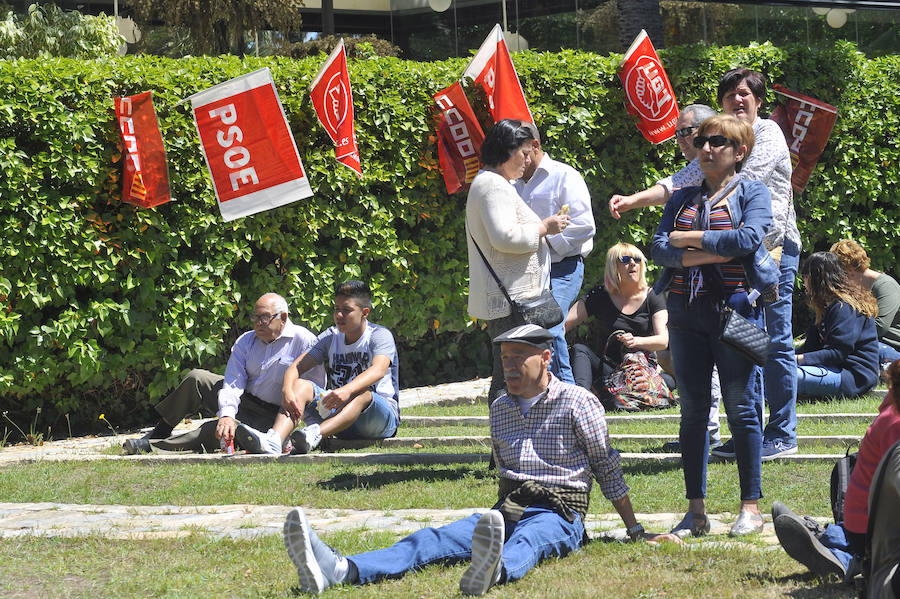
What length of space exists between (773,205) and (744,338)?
1559 mm

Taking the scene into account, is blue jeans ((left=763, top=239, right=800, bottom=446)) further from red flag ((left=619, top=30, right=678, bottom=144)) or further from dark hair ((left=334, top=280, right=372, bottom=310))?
A: red flag ((left=619, top=30, right=678, bottom=144))

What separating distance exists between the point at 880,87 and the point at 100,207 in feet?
28.0

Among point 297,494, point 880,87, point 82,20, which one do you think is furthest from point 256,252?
point 82,20

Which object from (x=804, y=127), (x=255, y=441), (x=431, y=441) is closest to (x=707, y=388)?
(x=431, y=441)

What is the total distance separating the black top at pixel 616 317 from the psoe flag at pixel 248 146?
2645mm

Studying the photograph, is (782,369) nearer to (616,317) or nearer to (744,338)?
(744,338)

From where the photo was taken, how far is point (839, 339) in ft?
28.5

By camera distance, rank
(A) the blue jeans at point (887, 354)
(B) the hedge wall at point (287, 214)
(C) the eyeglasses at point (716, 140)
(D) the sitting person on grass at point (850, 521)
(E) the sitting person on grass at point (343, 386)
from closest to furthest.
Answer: (D) the sitting person on grass at point (850, 521)
(C) the eyeglasses at point (716, 140)
(E) the sitting person on grass at point (343, 386)
(B) the hedge wall at point (287, 214)
(A) the blue jeans at point (887, 354)

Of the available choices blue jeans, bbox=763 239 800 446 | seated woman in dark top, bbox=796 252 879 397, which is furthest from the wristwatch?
seated woman in dark top, bbox=796 252 879 397

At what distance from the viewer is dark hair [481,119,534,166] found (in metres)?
5.94

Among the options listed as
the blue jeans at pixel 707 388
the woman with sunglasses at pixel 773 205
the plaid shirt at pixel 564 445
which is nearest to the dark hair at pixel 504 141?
the woman with sunglasses at pixel 773 205

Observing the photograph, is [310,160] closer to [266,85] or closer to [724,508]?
[266,85]

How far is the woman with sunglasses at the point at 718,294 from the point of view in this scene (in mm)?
4789

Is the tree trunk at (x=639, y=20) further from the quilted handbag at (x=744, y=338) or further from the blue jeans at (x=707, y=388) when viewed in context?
the quilted handbag at (x=744, y=338)
